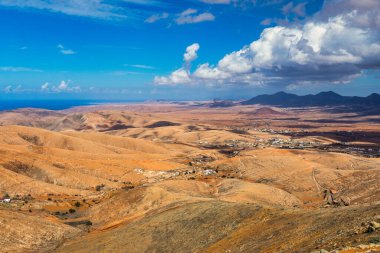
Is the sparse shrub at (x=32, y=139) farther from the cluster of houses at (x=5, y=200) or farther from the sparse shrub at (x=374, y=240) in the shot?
the sparse shrub at (x=374, y=240)

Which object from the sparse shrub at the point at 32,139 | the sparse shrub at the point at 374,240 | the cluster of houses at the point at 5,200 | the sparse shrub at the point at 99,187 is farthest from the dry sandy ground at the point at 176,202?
the cluster of houses at the point at 5,200

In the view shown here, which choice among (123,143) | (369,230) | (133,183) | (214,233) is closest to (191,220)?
(214,233)

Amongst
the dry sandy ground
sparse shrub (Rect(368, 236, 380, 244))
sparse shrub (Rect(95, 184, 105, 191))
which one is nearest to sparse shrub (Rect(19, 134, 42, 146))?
the dry sandy ground

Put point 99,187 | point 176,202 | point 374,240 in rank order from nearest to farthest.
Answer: point 374,240, point 176,202, point 99,187

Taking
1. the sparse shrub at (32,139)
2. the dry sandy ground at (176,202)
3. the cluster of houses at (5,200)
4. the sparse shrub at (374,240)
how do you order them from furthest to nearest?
1. the sparse shrub at (32,139)
2. the cluster of houses at (5,200)
3. the dry sandy ground at (176,202)
4. the sparse shrub at (374,240)

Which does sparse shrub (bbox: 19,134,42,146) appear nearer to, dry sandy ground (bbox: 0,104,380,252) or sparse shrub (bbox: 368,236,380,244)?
dry sandy ground (bbox: 0,104,380,252)

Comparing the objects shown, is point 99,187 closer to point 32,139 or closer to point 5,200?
point 5,200

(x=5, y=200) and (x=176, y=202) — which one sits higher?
(x=176, y=202)

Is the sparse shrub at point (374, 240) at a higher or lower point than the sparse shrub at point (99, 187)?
higher

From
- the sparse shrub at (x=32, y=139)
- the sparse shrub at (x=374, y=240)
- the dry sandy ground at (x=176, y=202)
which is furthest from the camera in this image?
the sparse shrub at (x=32, y=139)

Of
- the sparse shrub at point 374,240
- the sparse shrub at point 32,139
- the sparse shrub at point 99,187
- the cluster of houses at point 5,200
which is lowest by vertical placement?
the sparse shrub at point 99,187

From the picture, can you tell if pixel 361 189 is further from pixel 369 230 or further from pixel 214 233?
pixel 369 230

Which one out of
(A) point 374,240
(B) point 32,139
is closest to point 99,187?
(B) point 32,139
